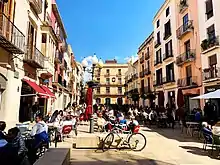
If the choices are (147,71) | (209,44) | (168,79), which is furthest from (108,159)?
(147,71)

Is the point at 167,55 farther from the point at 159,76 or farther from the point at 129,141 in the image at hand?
the point at 129,141

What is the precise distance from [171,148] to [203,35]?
15829mm

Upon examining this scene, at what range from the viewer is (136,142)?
7941 millimetres

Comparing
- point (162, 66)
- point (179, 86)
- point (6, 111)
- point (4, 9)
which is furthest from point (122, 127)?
point (162, 66)

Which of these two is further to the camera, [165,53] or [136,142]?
[165,53]

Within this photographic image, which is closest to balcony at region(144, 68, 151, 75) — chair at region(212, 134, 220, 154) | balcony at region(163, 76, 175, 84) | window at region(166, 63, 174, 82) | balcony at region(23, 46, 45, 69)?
balcony at region(163, 76, 175, 84)

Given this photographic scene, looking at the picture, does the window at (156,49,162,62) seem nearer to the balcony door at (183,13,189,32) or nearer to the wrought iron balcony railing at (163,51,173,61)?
the wrought iron balcony railing at (163,51,173,61)

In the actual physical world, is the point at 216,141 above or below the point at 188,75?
below

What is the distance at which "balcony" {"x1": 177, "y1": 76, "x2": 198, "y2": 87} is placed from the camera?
861 inches

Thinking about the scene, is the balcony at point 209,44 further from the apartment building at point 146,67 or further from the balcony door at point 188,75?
the apartment building at point 146,67

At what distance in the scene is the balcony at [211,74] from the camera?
1794cm

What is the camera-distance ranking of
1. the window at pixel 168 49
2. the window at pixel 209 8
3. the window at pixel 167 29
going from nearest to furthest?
1. the window at pixel 209 8
2. the window at pixel 168 49
3. the window at pixel 167 29

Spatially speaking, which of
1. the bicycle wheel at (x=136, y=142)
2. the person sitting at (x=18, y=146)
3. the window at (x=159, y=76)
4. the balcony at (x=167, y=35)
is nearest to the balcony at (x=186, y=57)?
the balcony at (x=167, y=35)

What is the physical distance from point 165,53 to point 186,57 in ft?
22.0
